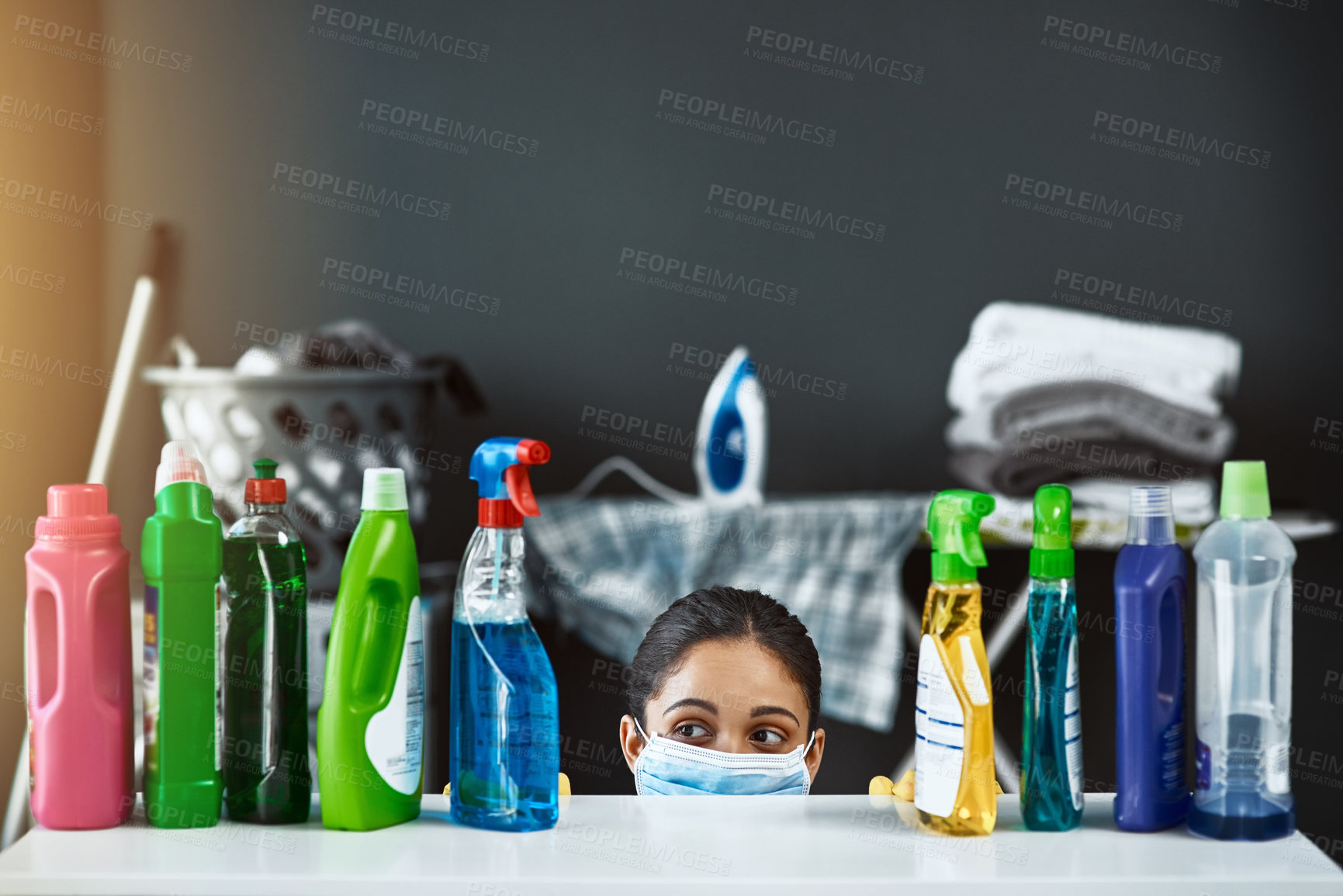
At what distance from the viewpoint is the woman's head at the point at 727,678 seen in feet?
4.08

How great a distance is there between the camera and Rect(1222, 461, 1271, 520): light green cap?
0.66 meters

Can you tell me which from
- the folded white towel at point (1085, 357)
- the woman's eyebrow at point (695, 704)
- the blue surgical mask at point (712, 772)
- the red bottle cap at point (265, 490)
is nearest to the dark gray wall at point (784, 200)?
the folded white towel at point (1085, 357)

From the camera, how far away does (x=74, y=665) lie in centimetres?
66

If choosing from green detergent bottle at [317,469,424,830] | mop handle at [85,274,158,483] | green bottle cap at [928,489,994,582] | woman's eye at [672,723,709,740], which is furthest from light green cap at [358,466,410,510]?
mop handle at [85,274,158,483]

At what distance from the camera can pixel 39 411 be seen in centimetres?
159

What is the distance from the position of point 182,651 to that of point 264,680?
0.05m

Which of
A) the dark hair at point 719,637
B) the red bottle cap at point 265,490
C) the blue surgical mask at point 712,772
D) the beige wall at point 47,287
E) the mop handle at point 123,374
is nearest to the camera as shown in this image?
the red bottle cap at point 265,490

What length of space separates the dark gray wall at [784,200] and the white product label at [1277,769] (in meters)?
1.07

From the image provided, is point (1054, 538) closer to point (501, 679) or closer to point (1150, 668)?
point (1150, 668)

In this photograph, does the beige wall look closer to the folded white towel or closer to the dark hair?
the dark hair

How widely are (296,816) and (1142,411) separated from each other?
1462mm

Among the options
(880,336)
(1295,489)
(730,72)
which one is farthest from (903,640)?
(730,72)

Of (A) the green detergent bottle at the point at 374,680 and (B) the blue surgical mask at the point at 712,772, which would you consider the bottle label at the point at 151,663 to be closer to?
(A) the green detergent bottle at the point at 374,680

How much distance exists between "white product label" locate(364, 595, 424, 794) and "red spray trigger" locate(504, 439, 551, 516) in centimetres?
9
